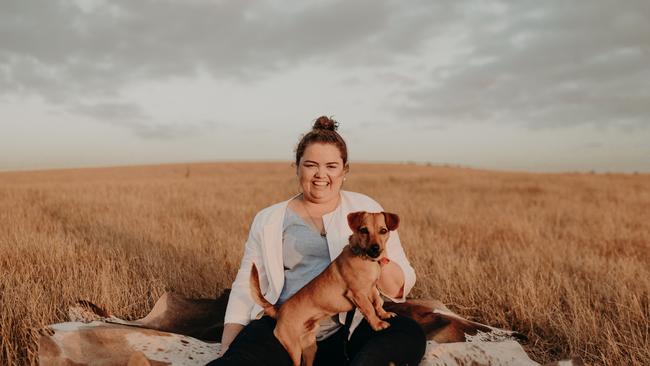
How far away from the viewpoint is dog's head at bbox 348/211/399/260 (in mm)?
2863

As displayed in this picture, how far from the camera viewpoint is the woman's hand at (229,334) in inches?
126

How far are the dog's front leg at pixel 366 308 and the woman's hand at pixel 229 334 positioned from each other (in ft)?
2.86

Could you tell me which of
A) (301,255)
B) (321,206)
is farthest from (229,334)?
(321,206)

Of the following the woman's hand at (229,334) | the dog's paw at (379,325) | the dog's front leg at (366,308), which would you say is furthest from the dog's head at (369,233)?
the woman's hand at (229,334)

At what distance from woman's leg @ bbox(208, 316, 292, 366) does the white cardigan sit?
0.25m

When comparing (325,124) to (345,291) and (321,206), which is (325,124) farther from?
(345,291)

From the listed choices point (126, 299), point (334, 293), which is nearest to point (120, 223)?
point (126, 299)

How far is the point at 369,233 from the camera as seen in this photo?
9.56ft

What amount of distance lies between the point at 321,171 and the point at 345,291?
3.16ft

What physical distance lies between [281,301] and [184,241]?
454 centimetres

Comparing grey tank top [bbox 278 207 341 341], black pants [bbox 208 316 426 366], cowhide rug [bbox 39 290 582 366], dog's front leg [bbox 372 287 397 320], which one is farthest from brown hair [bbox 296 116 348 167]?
cowhide rug [bbox 39 290 582 366]

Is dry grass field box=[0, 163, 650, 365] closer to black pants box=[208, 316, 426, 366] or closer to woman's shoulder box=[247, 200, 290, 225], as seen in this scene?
black pants box=[208, 316, 426, 366]

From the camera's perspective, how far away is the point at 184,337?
11.4ft

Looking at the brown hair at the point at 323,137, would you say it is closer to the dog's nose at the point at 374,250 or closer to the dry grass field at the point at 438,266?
the dog's nose at the point at 374,250
